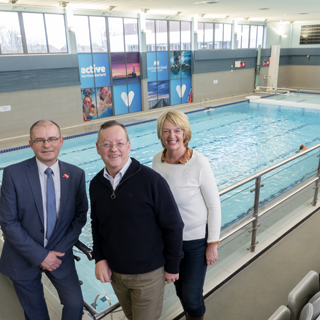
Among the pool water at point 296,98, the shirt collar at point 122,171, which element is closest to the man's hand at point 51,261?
the shirt collar at point 122,171

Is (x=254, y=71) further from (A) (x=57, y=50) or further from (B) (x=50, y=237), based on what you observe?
(B) (x=50, y=237)

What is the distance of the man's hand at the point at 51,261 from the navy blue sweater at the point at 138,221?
0.36m

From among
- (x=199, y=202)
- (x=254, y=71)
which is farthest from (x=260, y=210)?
(x=254, y=71)

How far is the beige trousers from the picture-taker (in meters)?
1.45

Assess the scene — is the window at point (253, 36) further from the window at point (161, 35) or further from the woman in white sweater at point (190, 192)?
the woman in white sweater at point (190, 192)

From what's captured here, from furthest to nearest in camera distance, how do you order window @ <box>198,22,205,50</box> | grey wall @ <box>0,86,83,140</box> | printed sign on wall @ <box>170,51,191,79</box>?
window @ <box>198,22,205,50</box>
printed sign on wall @ <box>170,51,191,79</box>
grey wall @ <box>0,86,83,140</box>

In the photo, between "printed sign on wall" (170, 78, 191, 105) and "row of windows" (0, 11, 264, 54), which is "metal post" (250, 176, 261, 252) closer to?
"row of windows" (0, 11, 264, 54)

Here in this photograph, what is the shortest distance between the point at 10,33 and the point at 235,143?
8008 millimetres

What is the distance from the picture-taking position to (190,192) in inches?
61.7

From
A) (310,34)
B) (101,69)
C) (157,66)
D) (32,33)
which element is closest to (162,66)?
(157,66)

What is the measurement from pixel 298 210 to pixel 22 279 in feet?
9.85

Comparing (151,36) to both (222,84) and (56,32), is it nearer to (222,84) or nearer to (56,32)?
(56,32)

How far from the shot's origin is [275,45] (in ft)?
63.5

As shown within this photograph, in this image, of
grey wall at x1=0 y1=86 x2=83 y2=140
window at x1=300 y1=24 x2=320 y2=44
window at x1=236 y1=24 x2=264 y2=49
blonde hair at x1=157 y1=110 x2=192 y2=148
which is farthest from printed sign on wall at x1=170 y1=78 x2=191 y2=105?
blonde hair at x1=157 y1=110 x2=192 y2=148
